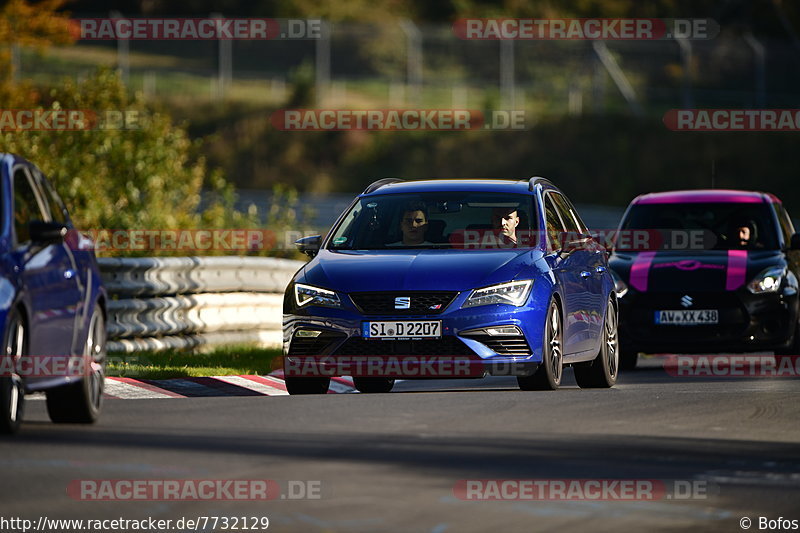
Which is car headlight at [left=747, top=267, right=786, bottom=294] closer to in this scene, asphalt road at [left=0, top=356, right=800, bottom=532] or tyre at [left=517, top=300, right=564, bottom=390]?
asphalt road at [left=0, top=356, right=800, bottom=532]

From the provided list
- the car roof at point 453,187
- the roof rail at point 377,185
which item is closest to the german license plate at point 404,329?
the car roof at point 453,187

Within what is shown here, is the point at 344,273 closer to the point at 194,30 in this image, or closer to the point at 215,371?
the point at 215,371

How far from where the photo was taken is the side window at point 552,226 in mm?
14328

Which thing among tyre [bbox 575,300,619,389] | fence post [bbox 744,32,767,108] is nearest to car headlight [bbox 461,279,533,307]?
tyre [bbox 575,300,619,389]

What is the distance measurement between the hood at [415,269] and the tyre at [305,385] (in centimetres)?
80

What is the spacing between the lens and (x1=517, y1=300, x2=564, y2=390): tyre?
1346 centimetres

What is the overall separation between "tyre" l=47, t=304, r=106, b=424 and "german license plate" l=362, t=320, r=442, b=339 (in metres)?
2.34

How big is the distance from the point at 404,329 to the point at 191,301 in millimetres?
6748

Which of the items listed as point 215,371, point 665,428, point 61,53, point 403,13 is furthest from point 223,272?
point 403,13

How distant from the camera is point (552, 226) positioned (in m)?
14.7

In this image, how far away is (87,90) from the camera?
30.1 m

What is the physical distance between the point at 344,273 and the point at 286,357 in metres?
0.76

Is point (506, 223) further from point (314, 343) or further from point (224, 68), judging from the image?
point (224, 68)

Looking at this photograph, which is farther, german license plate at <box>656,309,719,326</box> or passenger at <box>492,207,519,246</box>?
german license plate at <box>656,309,719,326</box>
